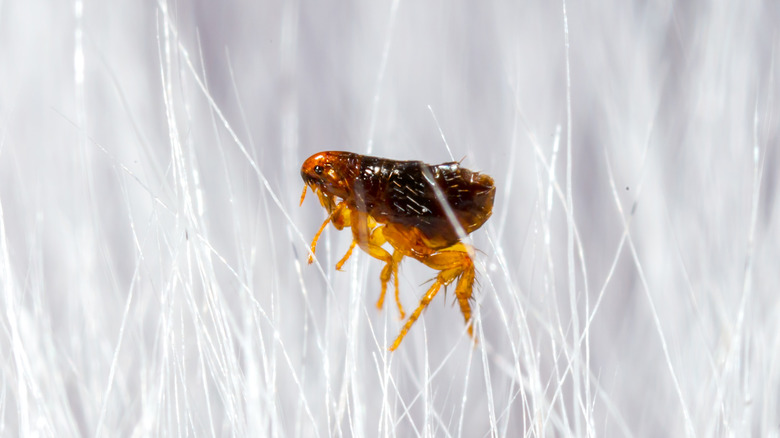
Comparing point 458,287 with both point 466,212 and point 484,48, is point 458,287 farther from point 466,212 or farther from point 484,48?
point 484,48

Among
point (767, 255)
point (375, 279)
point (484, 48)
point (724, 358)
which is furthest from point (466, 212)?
point (767, 255)

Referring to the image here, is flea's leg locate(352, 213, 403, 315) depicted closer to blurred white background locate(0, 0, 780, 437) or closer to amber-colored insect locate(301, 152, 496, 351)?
amber-colored insect locate(301, 152, 496, 351)

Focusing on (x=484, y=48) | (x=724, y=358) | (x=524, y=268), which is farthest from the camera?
(x=484, y=48)

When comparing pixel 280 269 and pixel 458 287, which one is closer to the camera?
pixel 458 287

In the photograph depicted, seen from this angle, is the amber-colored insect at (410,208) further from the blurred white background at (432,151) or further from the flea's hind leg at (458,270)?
the blurred white background at (432,151)

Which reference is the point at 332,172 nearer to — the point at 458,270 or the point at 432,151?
the point at 458,270

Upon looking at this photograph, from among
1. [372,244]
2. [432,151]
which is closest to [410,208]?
[372,244]

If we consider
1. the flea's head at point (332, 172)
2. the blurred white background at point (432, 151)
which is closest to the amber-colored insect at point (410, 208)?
the flea's head at point (332, 172)

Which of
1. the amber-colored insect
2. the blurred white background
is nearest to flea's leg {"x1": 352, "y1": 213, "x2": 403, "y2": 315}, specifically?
the amber-colored insect
